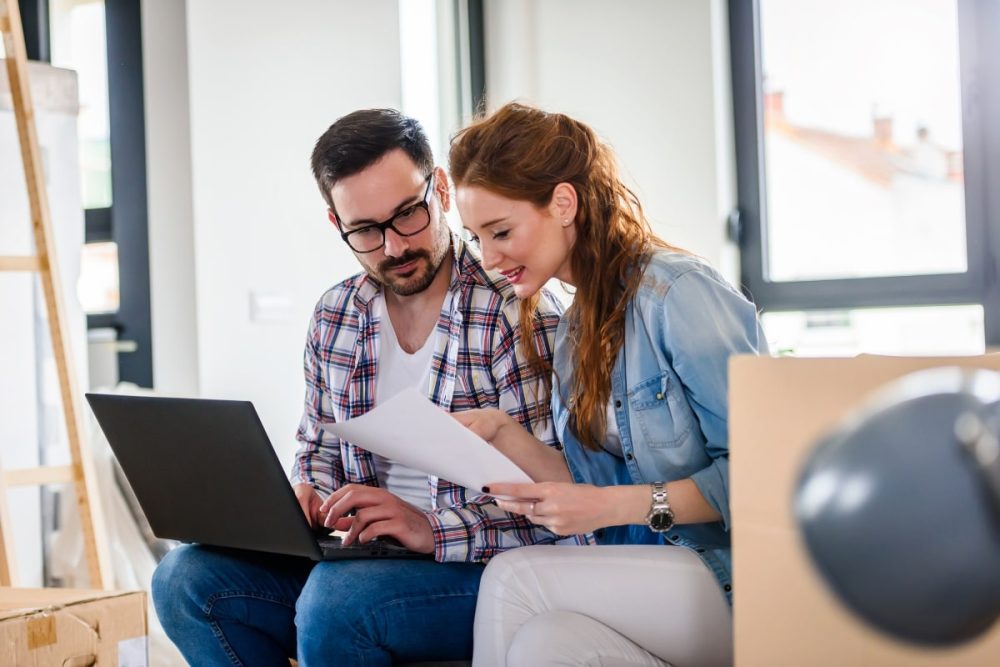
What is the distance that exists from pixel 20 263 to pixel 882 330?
2.21 m

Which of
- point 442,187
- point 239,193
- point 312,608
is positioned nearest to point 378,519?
point 312,608

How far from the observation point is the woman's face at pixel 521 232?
4.50 ft

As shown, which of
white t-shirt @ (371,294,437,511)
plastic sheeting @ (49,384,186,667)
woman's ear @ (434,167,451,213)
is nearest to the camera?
white t-shirt @ (371,294,437,511)

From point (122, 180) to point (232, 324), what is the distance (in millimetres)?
521

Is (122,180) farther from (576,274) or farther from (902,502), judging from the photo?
(902,502)

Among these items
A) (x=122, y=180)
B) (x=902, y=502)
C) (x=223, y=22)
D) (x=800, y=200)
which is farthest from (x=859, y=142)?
(x=902, y=502)

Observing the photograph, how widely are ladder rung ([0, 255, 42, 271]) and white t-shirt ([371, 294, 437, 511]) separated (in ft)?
2.82

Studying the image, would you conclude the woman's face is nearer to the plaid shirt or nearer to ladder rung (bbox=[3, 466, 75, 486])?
the plaid shirt

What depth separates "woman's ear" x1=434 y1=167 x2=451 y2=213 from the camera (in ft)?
A: 5.28

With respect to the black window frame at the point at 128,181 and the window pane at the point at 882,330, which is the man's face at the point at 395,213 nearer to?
the black window frame at the point at 128,181

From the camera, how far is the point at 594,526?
3.98 ft

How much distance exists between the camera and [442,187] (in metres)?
1.63

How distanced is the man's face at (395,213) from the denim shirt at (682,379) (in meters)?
0.36

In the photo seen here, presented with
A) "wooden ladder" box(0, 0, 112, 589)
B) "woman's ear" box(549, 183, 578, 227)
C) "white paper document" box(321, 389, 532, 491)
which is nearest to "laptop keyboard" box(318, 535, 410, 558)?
"white paper document" box(321, 389, 532, 491)
